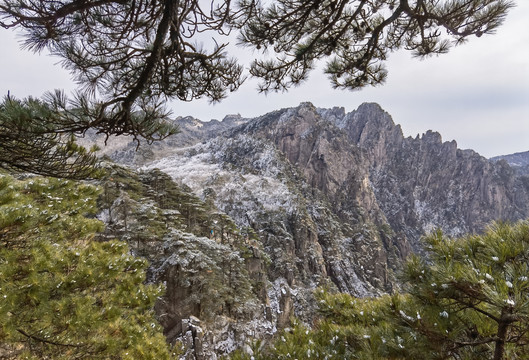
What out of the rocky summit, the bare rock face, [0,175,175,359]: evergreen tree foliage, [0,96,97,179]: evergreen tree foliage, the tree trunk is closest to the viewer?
the tree trunk

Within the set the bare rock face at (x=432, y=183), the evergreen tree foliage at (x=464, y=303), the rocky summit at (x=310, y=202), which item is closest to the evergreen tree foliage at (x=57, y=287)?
the rocky summit at (x=310, y=202)

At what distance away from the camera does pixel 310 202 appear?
206ft

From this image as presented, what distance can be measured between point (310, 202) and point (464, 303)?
61932mm

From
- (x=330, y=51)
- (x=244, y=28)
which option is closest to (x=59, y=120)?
(x=244, y=28)

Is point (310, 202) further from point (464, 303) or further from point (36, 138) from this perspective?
point (36, 138)

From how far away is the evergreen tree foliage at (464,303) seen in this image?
62.5 inches

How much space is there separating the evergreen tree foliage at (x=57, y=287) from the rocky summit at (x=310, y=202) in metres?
2.37

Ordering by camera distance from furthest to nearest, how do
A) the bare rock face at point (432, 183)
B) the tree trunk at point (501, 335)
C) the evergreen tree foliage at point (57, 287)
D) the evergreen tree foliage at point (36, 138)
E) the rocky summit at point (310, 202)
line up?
the bare rock face at point (432, 183)
the rocky summit at point (310, 202)
the evergreen tree foliage at point (57, 287)
the evergreen tree foliage at point (36, 138)
the tree trunk at point (501, 335)

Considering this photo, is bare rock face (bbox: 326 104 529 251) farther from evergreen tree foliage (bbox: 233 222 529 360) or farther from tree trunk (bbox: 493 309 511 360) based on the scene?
tree trunk (bbox: 493 309 511 360)

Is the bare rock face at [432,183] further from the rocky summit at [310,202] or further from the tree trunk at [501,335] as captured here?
the tree trunk at [501,335]

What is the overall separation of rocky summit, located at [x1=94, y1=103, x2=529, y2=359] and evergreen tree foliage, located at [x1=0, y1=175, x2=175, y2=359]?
2368 millimetres

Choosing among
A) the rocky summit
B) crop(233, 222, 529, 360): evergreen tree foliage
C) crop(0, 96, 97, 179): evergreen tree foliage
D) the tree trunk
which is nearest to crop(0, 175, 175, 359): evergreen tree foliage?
crop(0, 96, 97, 179): evergreen tree foliage

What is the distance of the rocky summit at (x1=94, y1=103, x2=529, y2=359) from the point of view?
16.4 metres

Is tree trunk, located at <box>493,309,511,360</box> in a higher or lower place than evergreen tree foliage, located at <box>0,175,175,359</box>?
higher
